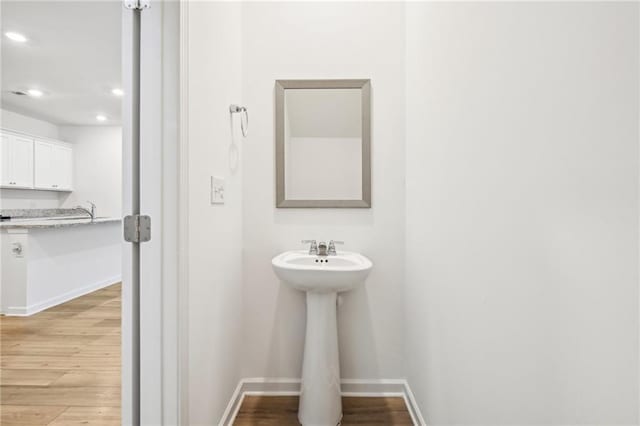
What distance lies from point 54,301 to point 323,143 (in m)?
3.58

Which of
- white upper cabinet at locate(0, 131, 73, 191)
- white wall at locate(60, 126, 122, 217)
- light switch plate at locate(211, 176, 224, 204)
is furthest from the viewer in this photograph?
white wall at locate(60, 126, 122, 217)

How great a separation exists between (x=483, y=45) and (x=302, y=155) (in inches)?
43.6

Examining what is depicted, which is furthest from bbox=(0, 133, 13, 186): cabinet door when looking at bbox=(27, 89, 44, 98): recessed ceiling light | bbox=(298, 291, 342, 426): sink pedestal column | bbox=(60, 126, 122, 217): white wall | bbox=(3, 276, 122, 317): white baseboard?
bbox=(298, 291, 342, 426): sink pedestal column

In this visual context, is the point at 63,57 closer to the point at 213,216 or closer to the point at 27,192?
the point at 27,192

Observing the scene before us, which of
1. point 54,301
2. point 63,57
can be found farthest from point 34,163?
point 54,301

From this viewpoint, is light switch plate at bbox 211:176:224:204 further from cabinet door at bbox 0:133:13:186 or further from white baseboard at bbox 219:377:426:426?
cabinet door at bbox 0:133:13:186

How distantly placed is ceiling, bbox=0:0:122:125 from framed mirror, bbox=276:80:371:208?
199cm

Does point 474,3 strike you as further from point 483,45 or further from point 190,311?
point 190,311

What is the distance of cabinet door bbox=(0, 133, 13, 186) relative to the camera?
15.1 feet

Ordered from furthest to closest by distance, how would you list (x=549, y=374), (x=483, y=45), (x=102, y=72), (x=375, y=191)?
(x=102, y=72), (x=375, y=191), (x=483, y=45), (x=549, y=374)

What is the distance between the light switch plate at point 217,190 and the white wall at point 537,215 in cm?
97

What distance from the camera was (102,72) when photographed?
Result: 3.79m

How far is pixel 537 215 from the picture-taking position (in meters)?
0.70

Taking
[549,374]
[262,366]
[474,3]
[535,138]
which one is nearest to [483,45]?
[474,3]
